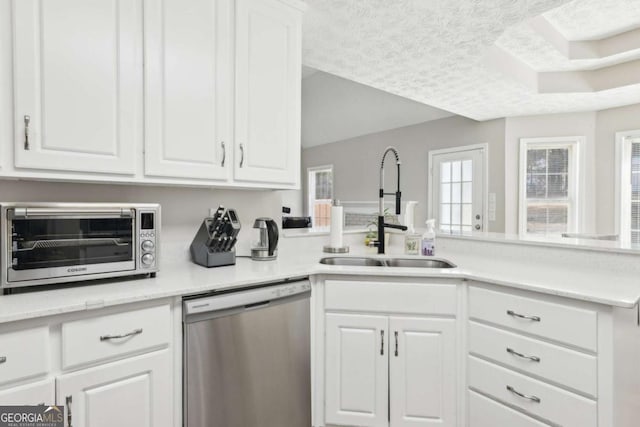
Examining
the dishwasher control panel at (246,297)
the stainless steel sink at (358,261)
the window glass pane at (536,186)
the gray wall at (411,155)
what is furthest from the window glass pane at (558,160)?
the dishwasher control panel at (246,297)

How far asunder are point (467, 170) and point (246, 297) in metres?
4.19

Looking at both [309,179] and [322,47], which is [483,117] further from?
[309,179]

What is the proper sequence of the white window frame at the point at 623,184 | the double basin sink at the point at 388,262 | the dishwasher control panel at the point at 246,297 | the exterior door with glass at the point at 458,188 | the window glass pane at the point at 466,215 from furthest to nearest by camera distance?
the window glass pane at the point at 466,215
the exterior door with glass at the point at 458,188
the white window frame at the point at 623,184
the double basin sink at the point at 388,262
the dishwasher control panel at the point at 246,297

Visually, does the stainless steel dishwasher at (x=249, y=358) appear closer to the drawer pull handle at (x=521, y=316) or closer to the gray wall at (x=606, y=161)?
the drawer pull handle at (x=521, y=316)

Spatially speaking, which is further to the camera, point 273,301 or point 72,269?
point 273,301

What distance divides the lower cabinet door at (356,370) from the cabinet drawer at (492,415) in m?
0.40

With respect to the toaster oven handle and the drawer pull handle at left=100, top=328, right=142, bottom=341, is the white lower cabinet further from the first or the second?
the toaster oven handle

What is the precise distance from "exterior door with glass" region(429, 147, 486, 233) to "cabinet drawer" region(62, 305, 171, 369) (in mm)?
4155

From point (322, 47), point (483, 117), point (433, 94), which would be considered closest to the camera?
point (322, 47)

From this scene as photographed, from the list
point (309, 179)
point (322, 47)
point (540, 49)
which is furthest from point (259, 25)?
point (309, 179)

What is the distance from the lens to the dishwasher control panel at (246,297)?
136 cm

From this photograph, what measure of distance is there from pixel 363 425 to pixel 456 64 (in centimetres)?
260

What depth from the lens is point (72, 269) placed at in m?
1.35

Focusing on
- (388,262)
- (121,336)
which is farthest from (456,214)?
(121,336)
